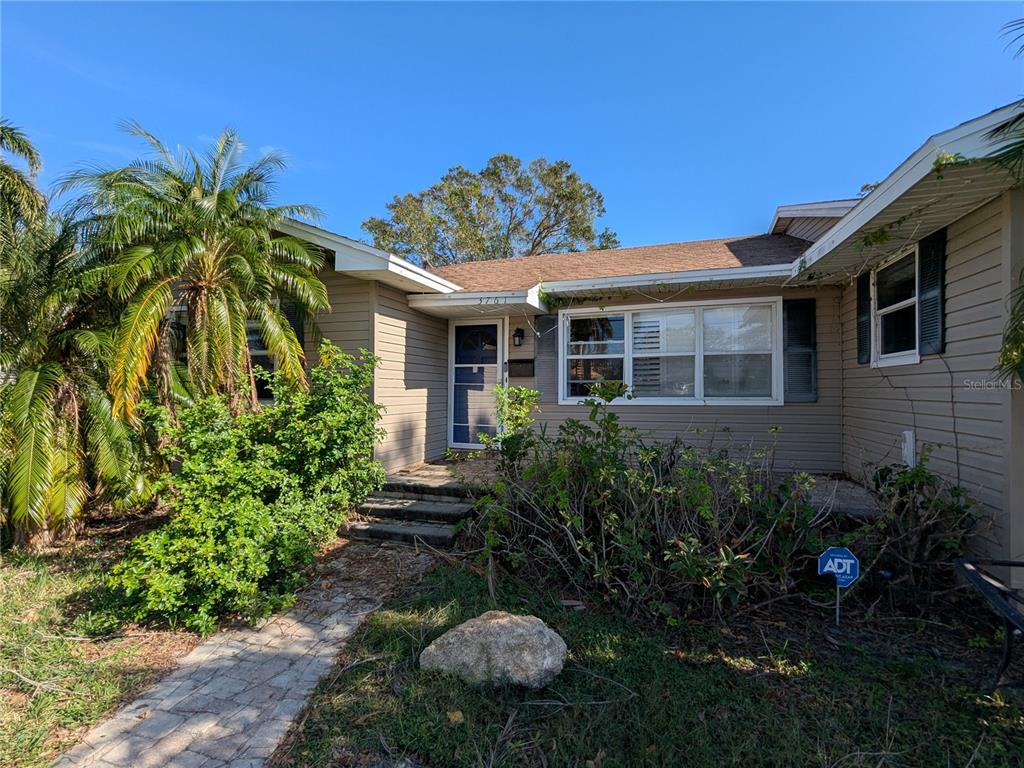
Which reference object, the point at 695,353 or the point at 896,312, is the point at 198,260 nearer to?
the point at 695,353

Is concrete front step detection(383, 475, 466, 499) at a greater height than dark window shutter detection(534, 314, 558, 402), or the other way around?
dark window shutter detection(534, 314, 558, 402)

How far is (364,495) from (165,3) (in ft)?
23.5

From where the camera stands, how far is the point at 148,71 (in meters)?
7.00

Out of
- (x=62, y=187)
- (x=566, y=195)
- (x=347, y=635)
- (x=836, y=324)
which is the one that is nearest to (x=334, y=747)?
(x=347, y=635)

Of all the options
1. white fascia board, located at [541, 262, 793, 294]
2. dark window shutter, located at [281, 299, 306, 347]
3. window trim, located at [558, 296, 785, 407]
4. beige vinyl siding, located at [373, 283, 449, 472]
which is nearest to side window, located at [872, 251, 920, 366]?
white fascia board, located at [541, 262, 793, 294]

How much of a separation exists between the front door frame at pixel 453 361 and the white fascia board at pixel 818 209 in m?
5.01

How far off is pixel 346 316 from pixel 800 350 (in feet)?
21.2

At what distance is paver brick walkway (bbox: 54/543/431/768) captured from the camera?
2.21m

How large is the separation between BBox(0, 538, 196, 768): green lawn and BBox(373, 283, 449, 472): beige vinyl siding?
3.36 m

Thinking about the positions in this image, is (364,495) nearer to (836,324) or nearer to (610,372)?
(610,372)

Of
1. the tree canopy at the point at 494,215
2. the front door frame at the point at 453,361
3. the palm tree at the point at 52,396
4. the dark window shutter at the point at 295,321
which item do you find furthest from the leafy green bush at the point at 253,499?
the tree canopy at the point at 494,215

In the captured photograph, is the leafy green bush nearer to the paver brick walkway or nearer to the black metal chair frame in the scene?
the paver brick walkway

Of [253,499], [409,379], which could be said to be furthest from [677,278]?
[253,499]

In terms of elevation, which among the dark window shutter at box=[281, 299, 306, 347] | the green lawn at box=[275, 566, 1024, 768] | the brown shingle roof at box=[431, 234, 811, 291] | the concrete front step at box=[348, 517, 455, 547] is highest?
the brown shingle roof at box=[431, 234, 811, 291]
